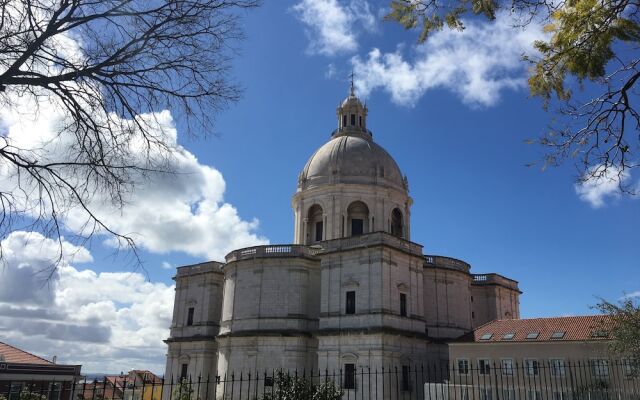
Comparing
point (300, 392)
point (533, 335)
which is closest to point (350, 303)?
point (533, 335)

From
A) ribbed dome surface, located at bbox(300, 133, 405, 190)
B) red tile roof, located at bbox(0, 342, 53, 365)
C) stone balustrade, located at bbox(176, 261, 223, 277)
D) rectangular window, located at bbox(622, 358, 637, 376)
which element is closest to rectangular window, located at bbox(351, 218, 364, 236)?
ribbed dome surface, located at bbox(300, 133, 405, 190)

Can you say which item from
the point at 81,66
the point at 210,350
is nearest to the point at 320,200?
the point at 210,350

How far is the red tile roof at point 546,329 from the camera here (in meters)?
29.2

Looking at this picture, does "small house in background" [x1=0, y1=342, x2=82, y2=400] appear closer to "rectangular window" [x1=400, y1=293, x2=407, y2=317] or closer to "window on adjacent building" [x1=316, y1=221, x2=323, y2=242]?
"window on adjacent building" [x1=316, y1=221, x2=323, y2=242]

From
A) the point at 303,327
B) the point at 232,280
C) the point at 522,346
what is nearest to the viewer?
the point at 522,346

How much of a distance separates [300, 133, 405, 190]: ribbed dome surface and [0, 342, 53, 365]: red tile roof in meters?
26.1

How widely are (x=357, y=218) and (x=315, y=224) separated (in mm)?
3544

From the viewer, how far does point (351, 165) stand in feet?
142

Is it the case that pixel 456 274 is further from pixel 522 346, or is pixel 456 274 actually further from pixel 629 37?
pixel 629 37

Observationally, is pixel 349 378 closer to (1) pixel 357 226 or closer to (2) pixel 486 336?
(2) pixel 486 336

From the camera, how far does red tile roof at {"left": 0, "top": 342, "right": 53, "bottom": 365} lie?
42.6m

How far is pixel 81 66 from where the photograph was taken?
878 centimetres

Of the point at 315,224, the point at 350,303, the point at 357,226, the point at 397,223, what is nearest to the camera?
the point at 350,303

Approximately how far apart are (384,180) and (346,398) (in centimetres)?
1774
